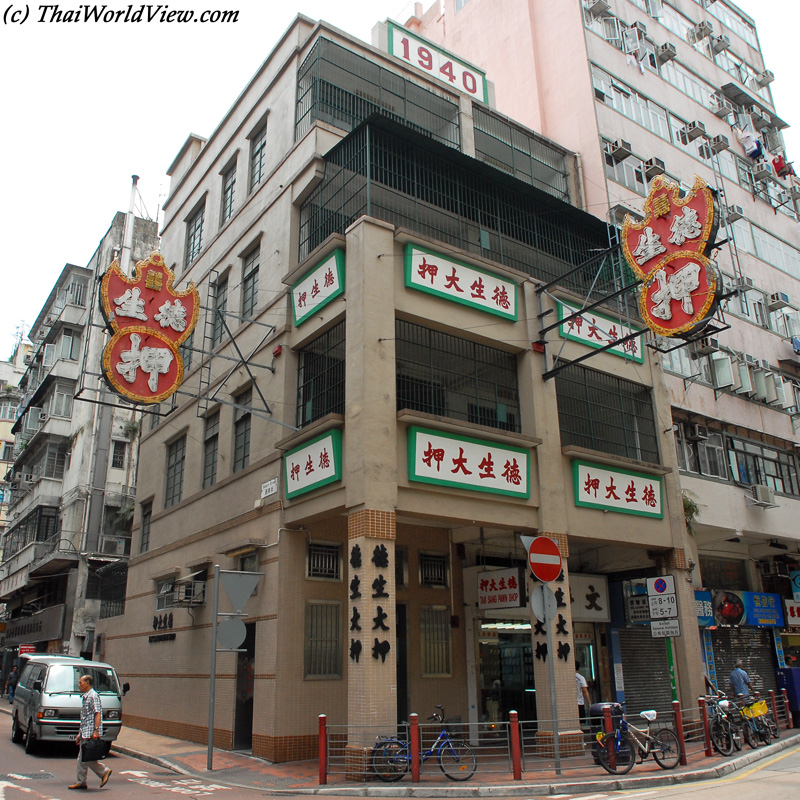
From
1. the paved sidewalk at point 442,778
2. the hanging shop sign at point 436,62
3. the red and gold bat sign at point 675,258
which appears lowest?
the paved sidewalk at point 442,778

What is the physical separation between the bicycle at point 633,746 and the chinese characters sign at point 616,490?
566 centimetres

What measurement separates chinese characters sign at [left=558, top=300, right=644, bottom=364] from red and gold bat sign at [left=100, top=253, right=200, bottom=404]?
9315 mm

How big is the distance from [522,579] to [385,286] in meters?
7.52

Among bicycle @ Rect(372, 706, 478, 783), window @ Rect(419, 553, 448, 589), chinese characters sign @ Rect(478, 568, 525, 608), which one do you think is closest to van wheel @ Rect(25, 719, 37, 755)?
bicycle @ Rect(372, 706, 478, 783)

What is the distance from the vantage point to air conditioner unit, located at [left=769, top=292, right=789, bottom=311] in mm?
27984

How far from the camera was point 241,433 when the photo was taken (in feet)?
65.3

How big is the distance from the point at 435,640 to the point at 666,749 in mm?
6219

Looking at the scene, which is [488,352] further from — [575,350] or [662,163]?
[662,163]

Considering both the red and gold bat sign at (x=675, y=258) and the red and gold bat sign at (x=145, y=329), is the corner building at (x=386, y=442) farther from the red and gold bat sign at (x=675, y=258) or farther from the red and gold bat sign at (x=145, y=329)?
the red and gold bat sign at (x=675, y=258)

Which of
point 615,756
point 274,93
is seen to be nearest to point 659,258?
point 615,756

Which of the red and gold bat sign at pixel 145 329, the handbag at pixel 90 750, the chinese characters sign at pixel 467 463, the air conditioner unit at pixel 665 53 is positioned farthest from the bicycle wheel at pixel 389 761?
the air conditioner unit at pixel 665 53

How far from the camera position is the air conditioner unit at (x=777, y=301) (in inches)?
1102

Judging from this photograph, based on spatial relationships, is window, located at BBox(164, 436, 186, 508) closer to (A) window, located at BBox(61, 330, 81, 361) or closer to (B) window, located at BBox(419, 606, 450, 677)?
(B) window, located at BBox(419, 606, 450, 677)

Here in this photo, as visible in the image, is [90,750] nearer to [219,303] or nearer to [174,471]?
[174,471]
